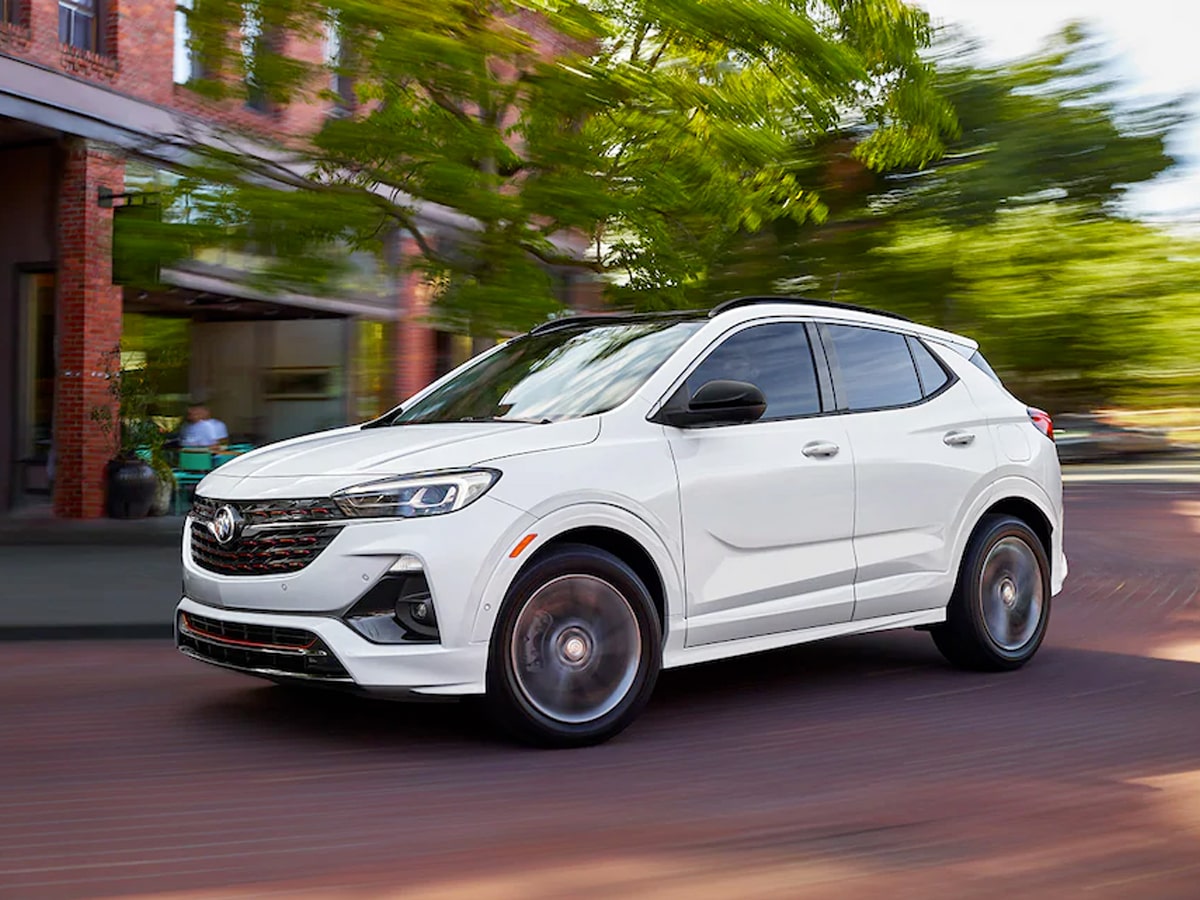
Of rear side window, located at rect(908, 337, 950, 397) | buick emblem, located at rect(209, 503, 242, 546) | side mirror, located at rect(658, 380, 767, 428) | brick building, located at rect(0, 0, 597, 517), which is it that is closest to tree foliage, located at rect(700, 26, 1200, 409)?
brick building, located at rect(0, 0, 597, 517)

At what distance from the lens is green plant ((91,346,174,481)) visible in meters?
18.5

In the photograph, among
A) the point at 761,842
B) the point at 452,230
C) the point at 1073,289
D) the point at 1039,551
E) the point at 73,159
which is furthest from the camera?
the point at 1073,289

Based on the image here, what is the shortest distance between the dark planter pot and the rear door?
1242cm

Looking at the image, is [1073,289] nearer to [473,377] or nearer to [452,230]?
[452,230]

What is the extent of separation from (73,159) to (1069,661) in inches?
530

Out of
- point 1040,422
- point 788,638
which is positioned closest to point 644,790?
point 788,638

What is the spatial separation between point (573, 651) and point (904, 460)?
7.16ft

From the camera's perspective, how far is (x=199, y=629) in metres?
6.38

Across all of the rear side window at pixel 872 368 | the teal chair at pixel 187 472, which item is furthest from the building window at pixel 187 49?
the teal chair at pixel 187 472

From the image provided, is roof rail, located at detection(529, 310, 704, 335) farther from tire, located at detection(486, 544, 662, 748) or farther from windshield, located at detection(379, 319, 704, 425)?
tire, located at detection(486, 544, 662, 748)

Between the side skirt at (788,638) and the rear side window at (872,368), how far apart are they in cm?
101

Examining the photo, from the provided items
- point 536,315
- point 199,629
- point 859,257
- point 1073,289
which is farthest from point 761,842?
point 1073,289

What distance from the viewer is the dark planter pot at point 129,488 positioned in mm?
18156

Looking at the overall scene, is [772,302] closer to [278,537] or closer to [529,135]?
[278,537]
